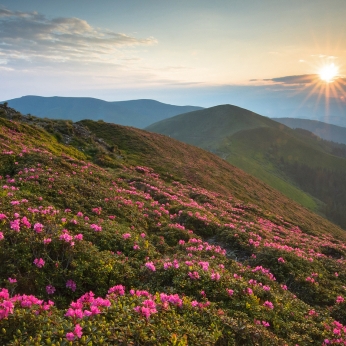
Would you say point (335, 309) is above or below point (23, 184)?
below

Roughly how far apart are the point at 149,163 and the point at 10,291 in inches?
1400

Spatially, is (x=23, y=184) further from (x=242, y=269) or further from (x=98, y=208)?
(x=242, y=269)

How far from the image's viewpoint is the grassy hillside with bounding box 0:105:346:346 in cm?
659

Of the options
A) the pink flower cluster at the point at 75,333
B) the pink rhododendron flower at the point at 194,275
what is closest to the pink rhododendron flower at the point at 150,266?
the pink rhododendron flower at the point at 194,275

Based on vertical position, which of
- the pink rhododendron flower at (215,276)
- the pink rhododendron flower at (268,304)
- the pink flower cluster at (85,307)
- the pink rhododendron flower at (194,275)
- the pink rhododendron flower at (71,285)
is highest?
the pink flower cluster at (85,307)

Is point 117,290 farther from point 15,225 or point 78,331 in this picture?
point 15,225

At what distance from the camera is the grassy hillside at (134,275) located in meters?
6.59

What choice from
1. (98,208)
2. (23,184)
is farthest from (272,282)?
(23,184)

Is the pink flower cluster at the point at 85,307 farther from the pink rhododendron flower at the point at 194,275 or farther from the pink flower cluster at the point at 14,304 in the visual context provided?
the pink rhododendron flower at the point at 194,275

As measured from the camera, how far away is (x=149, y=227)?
1700cm

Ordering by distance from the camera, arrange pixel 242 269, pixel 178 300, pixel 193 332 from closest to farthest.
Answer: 1. pixel 193 332
2. pixel 178 300
3. pixel 242 269

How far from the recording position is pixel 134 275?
10219mm

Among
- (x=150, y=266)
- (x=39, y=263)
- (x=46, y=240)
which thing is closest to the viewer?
(x=39, y=263)

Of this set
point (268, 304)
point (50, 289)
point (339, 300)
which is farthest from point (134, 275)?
point (339, 300)
